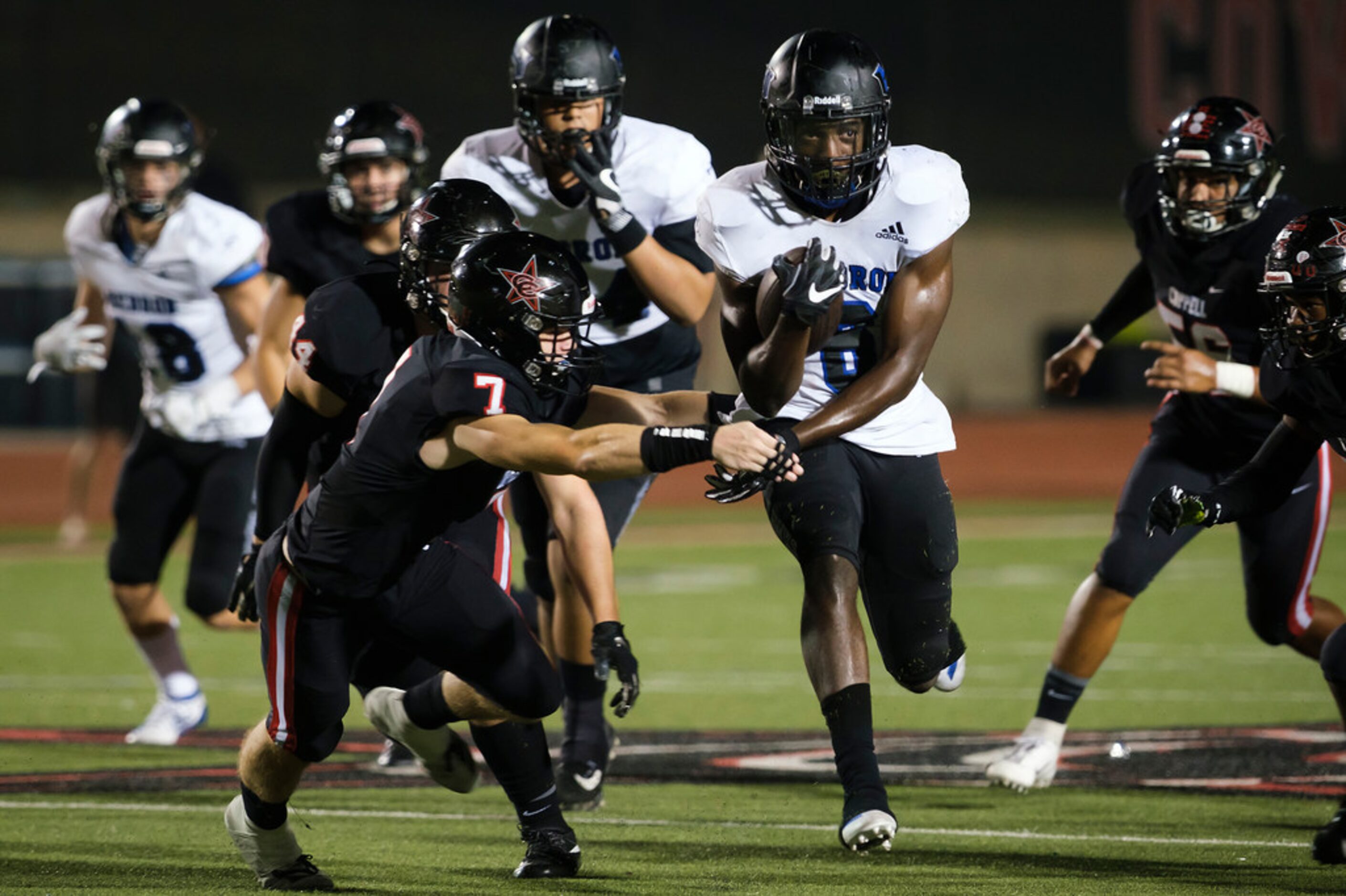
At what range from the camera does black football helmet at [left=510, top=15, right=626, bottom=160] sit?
Answer: 529 centimetres

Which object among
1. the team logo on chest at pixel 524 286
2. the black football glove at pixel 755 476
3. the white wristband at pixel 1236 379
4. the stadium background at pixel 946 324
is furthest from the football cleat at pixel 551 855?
the white wristband at pixel 1236 379

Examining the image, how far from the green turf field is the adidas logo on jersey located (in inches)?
58.9

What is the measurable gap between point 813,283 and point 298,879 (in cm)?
177

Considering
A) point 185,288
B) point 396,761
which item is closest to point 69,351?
point 185,288

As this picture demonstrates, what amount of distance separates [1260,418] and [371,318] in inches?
103

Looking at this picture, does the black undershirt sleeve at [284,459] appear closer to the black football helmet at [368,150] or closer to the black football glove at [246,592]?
the black football glove at [246,592]

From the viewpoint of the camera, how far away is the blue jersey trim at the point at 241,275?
22.5 feet

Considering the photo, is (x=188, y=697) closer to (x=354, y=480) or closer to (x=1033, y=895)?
(x=354, y=480)

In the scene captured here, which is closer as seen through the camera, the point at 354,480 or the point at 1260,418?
the point at 354,480

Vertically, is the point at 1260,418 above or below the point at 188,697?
above

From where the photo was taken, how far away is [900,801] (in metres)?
5.45

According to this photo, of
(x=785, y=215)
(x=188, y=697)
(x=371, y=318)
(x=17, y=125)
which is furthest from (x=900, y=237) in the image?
(x=17, y=125)

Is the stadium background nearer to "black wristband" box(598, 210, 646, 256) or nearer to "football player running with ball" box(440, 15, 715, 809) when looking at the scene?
"football player running with ball" box(440, 15, 715, 809)

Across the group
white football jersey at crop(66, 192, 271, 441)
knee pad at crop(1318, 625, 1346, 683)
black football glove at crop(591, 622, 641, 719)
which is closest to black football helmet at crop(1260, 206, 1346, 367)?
knee pad at crop(1318, 625, 1346, 683)
